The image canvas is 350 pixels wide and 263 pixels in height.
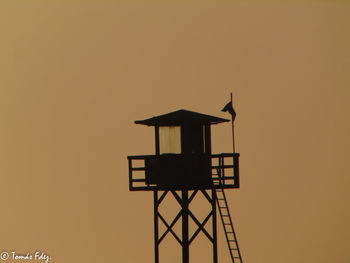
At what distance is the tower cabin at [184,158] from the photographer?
20.5m

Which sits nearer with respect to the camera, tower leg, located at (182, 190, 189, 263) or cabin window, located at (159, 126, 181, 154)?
cabin window, located at (159, 126, 181, 154)

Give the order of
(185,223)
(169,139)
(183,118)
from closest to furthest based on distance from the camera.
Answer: (183,118)
(169,139)
(185,223)

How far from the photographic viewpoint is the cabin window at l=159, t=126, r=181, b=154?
20.9 metres

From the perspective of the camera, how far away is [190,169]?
67.3 ft

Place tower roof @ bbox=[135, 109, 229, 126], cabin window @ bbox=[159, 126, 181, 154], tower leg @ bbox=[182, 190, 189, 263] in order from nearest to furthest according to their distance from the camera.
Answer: tower roof @ bbox=[135, 109, 229, 126], cabin window @ bbox=[159, 126, 181, 154], tower leg @ bbox=[182, 190, 189, 263]

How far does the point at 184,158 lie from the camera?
20.5 metres

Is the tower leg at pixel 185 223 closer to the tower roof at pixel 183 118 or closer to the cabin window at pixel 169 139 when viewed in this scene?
the cabin window at pixel 169 139

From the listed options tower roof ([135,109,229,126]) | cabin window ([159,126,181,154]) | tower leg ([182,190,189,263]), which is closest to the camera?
tower roof ([135,109,229,126])

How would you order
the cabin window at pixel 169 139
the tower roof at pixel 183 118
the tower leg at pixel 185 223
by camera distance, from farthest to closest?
1. the tower leg at pixel 185 223
2. the cabin window at pixel 169 139
3. the tower roof at pixel 183 118

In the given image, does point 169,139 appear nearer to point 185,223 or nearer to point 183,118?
point 183,118

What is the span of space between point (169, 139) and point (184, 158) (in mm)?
824

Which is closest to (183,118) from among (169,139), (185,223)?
(169,139)

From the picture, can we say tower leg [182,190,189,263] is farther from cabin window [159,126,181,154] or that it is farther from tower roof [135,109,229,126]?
tower roof [135,109,229,126]

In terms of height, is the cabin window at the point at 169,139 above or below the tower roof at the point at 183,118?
below
